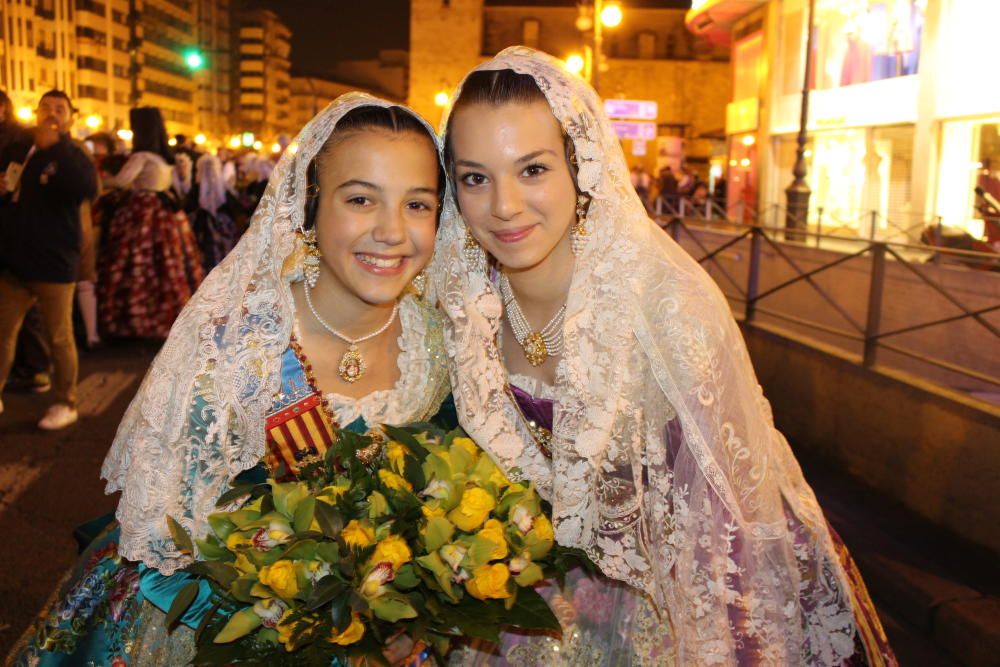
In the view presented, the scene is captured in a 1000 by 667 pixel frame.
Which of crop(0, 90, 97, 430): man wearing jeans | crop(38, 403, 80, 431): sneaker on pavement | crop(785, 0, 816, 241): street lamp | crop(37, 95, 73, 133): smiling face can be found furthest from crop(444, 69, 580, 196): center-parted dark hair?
crop(785, 0, 816, 241): street lamp

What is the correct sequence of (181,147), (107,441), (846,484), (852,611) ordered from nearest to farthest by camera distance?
(852,611) → (846,484) → (107,441) → (181,147)

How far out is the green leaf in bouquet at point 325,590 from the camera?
77.0 inches

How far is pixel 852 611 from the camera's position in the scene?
2.58 meters

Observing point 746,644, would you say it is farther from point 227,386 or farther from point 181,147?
point 181,147

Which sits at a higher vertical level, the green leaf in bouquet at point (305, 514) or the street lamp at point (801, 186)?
the street lamp at point (801, 186)

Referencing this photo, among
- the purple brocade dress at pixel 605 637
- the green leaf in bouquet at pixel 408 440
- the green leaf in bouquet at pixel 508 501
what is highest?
the green leaf in bouquet at pixel 408 440

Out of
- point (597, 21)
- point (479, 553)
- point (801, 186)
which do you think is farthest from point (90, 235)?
point (801, 186)

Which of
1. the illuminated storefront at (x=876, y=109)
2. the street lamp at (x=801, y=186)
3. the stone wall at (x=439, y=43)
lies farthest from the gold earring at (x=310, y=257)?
the stone wall at (x=439, y=43)

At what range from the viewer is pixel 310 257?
2.84 meters

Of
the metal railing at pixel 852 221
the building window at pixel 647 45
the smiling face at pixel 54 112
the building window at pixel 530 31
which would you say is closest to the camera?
the smiling face at pixel 54 112

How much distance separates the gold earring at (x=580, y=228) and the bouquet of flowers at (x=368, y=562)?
783 millimetres

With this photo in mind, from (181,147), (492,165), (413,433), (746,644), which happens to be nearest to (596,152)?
(492,165)

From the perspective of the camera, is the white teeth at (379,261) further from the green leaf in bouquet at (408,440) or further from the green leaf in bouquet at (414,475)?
the green leaf in bouquet at (414,475)

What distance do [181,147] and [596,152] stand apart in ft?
37.2
